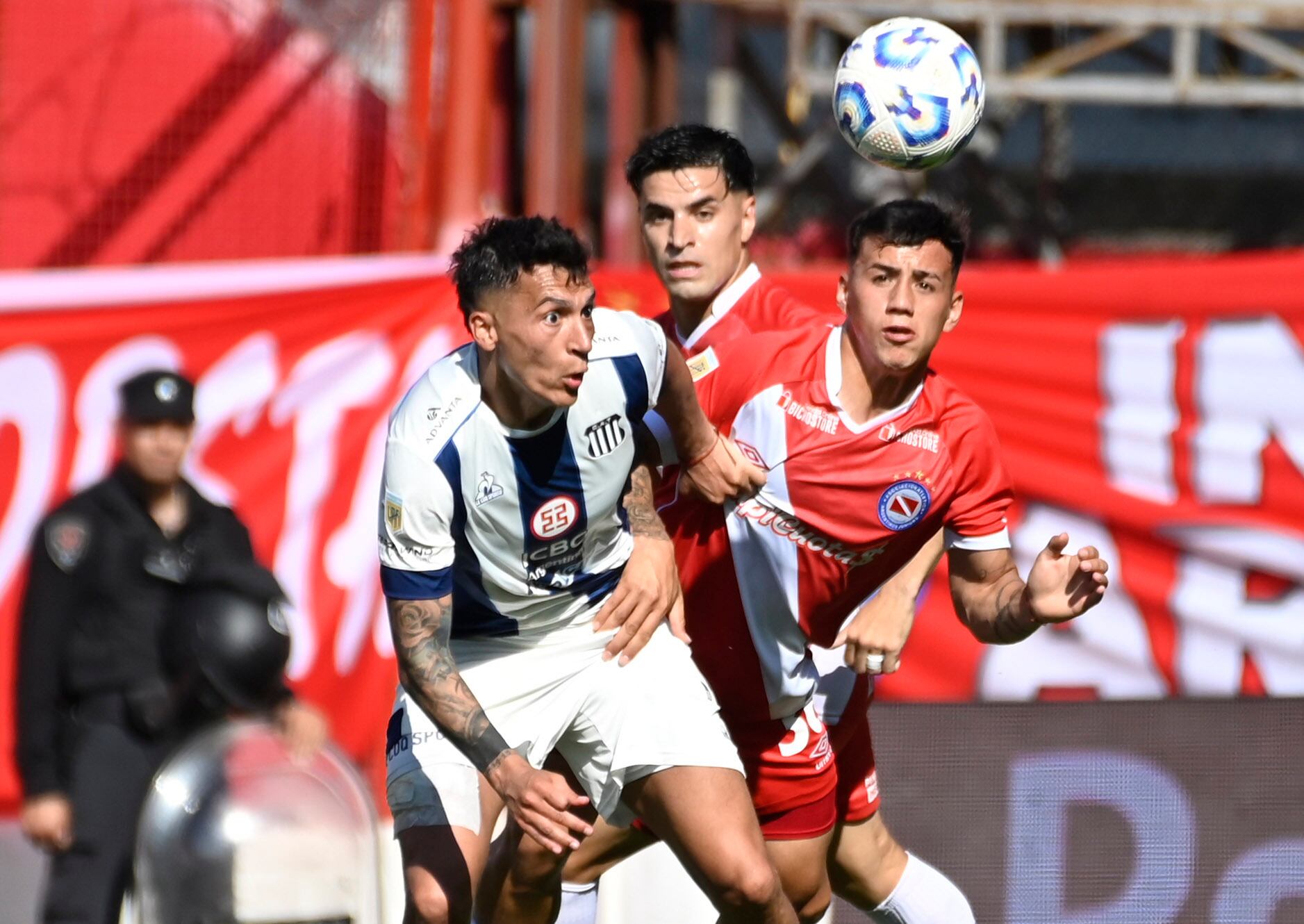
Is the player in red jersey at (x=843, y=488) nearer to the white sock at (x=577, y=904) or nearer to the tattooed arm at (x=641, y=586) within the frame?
the tattooed arm at (x=641, y=586)

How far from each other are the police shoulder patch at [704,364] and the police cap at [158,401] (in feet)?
5.36

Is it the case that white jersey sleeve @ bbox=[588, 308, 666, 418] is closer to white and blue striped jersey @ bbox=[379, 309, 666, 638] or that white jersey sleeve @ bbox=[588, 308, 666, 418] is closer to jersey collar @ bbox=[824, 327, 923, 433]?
white and blue striped jersey @ bbox=[379, 309, 666, 638]

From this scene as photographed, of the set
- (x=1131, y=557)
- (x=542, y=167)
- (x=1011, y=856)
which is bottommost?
(x=1011, y=856)

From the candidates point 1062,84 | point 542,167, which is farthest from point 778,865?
point 1062,84

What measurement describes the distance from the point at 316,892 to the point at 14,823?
1588mm

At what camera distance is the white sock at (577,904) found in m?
5.03

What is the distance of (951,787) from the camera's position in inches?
214

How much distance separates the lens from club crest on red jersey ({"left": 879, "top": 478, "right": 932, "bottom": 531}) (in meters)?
4.68

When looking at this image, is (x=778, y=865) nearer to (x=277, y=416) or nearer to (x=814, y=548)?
(x=814, y=548)

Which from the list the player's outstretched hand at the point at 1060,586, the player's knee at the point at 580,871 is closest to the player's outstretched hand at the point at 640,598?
the player's knee at the point at 580,871

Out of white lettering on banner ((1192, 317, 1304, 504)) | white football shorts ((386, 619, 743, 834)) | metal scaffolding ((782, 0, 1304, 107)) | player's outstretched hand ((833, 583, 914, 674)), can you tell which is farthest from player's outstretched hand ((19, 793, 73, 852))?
metal scaffolding ((782, 0, 1304, 107))

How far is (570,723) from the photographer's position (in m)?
4.50

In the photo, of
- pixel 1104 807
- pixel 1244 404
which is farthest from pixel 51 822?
pixel 1244 404

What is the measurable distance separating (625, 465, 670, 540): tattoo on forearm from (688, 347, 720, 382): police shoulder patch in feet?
1.55
